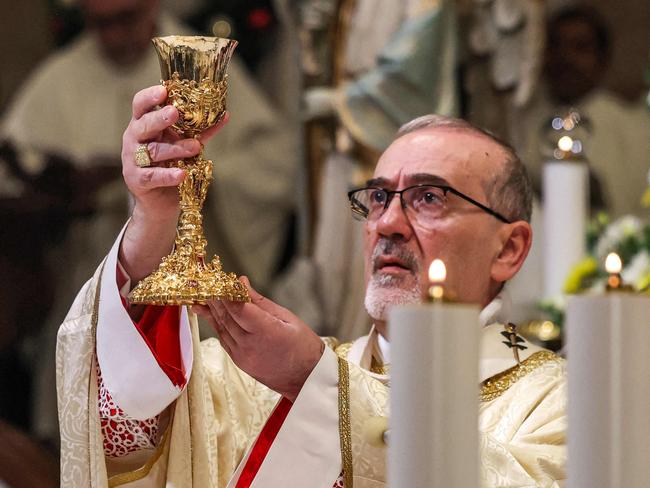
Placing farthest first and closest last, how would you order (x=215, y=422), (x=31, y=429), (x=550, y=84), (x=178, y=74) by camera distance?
1. (x=550, y=84)
2. (x=31, y=429)
3. (x=215, y=422)
4. (x=178, y=74)

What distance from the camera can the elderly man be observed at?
264 centimetres

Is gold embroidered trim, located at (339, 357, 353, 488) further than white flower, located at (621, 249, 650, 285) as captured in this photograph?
No

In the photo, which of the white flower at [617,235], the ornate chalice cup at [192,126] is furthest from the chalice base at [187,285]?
the white flower at [617,235]

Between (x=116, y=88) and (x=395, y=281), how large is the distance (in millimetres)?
3739

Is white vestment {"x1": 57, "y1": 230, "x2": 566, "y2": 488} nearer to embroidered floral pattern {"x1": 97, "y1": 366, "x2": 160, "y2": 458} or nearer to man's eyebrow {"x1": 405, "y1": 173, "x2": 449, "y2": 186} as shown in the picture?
embroidered floral pattern {"x1": 97, "y1": 366, "x2": 160, "y2": 458}

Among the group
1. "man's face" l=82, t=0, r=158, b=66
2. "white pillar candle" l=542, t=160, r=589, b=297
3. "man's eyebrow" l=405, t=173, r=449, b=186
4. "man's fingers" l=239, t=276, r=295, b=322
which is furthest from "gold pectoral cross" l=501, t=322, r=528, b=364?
"man's face" l=82, t=0, r=158, b=66

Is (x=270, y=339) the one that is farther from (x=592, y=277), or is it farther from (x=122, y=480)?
(x=592, y=277)

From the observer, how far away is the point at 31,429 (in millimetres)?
6426

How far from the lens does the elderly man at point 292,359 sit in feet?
8.68

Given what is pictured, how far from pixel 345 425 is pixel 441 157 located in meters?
0.89

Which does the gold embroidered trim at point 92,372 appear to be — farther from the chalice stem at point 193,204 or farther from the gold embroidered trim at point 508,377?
the gold embroidered trim at point 508,377

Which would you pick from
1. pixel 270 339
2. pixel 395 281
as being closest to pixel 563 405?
pixel 395 281

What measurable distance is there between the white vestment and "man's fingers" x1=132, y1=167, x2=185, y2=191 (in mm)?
350

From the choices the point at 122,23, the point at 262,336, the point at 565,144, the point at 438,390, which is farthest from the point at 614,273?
the point at 122,23
